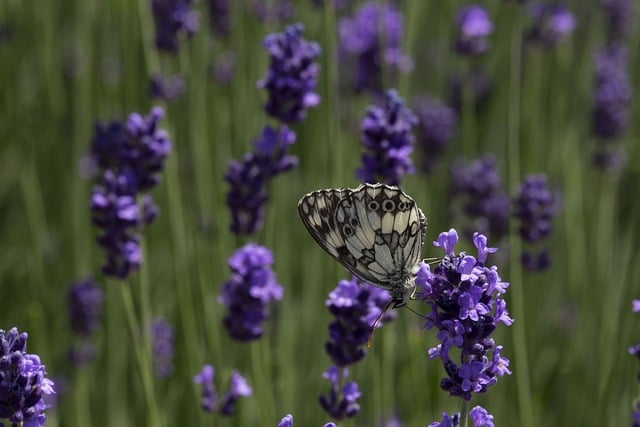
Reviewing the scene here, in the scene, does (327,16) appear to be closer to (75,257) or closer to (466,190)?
(466,190)

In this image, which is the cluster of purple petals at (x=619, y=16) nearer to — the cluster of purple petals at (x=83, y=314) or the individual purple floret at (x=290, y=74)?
the individual purple floret at (x=290, y=74)

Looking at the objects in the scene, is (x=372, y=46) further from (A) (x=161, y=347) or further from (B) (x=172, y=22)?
(A) (x=161, y=347)

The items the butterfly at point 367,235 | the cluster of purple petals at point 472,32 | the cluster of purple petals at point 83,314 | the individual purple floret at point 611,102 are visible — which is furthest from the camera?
the individual purple floret at point 611,102

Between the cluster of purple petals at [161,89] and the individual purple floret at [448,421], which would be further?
the cluster of purple petals at [161,89]

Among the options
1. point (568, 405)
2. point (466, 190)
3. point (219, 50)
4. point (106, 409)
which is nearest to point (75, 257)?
point (106, 409)

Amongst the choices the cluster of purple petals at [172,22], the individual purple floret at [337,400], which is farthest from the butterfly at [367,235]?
the cluster of purple petals at [172,22]

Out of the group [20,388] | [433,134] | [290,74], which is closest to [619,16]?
[433,134]
